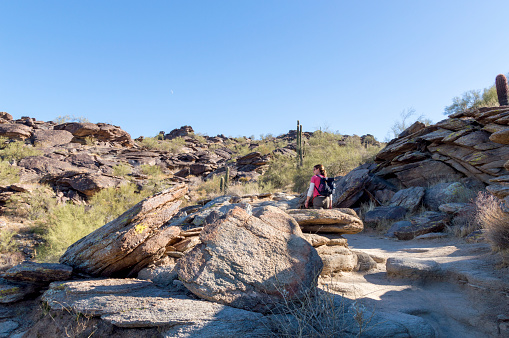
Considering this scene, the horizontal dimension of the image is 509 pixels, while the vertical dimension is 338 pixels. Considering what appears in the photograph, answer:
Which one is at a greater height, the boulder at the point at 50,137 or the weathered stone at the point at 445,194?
the boulder at the point at 50,137

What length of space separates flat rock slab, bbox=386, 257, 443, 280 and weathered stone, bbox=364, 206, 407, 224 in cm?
531

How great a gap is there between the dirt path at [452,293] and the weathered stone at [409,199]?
4.71m

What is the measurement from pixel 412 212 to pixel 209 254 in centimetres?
930

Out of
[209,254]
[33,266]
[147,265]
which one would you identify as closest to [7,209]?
[33,266]

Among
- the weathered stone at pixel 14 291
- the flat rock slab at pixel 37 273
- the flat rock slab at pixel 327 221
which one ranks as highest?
the flat rock slab at pixel 327 221

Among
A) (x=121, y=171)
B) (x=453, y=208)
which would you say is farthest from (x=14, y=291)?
Result: (x=121, y=171)

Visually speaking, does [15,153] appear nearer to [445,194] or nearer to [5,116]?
[5,116]

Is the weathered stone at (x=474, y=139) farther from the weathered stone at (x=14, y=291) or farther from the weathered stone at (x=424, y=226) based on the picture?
the weathered stone at (x=14, y=291)

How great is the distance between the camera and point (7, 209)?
11320 mm

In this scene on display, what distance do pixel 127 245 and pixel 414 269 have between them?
4816 millimetres

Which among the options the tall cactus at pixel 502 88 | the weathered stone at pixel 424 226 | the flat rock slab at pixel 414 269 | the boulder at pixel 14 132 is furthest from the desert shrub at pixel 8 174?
the tall cactus at pixel 502 88

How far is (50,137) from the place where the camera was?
24.5m

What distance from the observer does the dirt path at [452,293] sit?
11.2 ft

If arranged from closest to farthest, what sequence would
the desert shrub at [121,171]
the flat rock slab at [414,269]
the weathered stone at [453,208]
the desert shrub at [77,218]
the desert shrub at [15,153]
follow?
the flat rock slab at [414,269], the desert shrub at [77,218], the weathered stone at [453,208], the desert shrub at [15,153], the desert shrub at [121,171]
